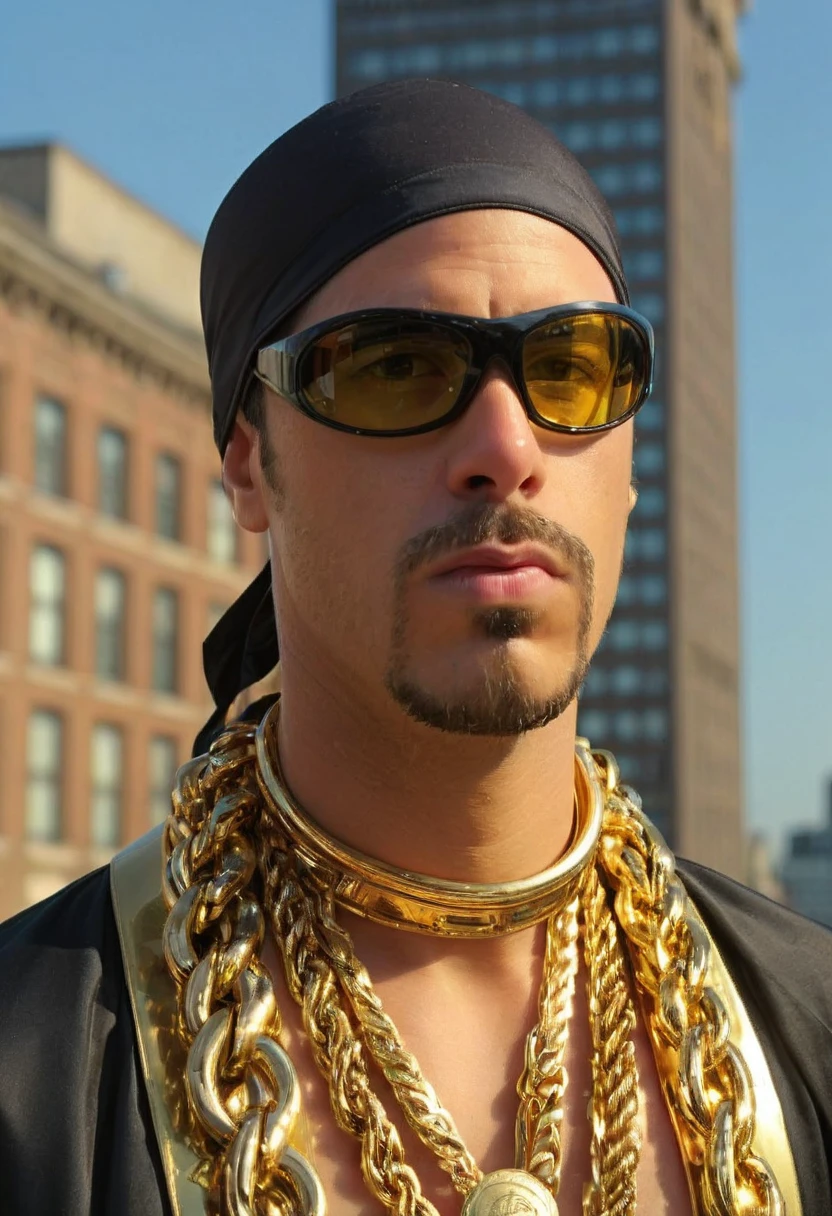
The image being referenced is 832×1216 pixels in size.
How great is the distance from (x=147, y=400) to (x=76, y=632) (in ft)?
19.5

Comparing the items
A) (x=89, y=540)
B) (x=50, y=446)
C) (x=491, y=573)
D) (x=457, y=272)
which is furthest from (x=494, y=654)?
(x=89, y=540)

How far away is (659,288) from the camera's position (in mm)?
113938

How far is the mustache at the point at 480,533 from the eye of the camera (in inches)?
83.4

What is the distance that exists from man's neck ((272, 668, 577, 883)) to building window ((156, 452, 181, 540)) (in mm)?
35027

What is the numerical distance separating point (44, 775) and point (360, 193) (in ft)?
103

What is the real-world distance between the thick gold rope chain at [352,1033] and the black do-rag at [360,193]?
0.63m

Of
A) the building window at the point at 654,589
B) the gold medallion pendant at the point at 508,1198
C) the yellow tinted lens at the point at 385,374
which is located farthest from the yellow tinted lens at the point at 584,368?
the building window at the point at 654,589

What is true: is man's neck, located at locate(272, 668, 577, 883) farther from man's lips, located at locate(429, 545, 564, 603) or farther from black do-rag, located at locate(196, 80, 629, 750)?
black do-rag, located at locate(196, 80, 629, 750)

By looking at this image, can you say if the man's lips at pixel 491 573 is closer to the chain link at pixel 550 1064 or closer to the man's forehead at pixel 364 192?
the man's forehead at pixel 364 192

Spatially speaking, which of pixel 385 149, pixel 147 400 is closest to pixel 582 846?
pixel 385 149

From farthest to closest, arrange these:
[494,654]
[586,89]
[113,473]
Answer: [586,89], [113,473], [494,654]

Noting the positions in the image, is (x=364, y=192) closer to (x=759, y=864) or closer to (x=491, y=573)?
(x=491, y=573)

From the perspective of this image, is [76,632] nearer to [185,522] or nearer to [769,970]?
[185,522]

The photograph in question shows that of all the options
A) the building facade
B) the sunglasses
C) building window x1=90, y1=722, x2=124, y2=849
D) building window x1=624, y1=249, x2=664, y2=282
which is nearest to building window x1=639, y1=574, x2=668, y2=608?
building window x1=624, y1=249, x2=664, y2=282
